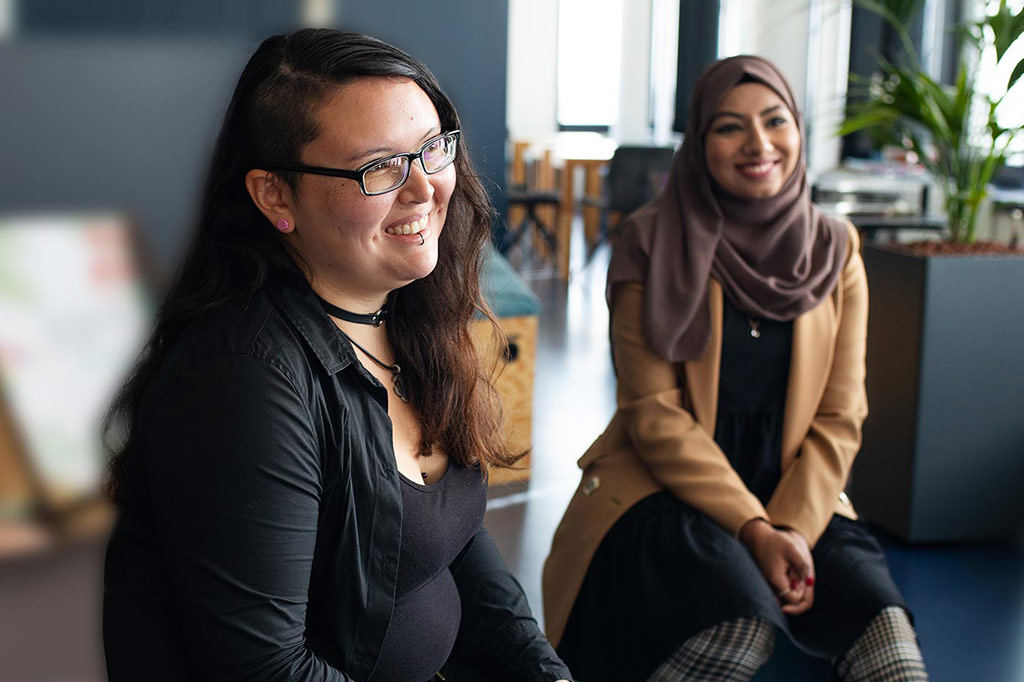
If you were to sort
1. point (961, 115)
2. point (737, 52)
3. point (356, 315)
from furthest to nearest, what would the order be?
point (737, 52), point (961, 115), point (356, 315)

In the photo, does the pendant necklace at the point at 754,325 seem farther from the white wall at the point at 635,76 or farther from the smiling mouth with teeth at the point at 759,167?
the white wall at the point at 635,76

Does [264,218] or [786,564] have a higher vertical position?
[264,218]

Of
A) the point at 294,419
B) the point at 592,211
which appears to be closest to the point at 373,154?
the point at 294,419

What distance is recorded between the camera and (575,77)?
13.0 meters

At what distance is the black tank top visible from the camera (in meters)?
1.25

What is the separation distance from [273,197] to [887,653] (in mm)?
1260

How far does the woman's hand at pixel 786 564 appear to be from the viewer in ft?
6.24

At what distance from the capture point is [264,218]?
1220 millimetres

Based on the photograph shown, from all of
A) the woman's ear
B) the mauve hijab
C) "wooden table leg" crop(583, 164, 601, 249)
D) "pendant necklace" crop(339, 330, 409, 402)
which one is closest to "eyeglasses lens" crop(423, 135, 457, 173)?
the woman's ear

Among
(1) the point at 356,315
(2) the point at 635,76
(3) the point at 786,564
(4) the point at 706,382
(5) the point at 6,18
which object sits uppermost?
(2) the point at 635,76

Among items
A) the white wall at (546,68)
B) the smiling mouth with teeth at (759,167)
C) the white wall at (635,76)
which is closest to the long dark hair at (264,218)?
the smiling mouth with teeth at (759,167)

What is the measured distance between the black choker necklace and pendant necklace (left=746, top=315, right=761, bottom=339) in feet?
3.34

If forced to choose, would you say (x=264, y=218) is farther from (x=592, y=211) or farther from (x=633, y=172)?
(x=592, y=211)

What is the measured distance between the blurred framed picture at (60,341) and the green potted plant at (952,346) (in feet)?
7.09
